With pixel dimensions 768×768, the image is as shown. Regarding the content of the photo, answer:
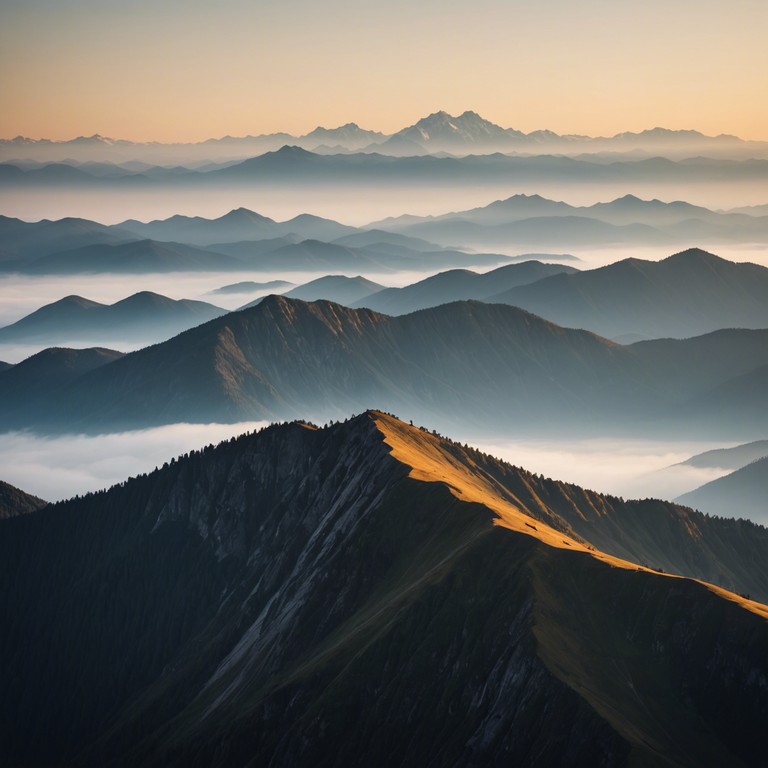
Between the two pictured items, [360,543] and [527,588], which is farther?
[360,543]

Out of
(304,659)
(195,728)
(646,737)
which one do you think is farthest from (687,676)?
(195,728)

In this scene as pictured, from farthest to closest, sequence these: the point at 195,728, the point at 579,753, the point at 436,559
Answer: the point at 195,728 → the point at 436,559 → the point at 579,753

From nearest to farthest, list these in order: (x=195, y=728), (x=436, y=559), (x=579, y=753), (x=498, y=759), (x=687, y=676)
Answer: (x=579, y=753), (x=498, y=759), (x=687, y=676), (x=436, y=559), (x=195, y=728)

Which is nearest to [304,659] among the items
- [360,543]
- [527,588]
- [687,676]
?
[360,543]

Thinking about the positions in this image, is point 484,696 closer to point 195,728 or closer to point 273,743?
point 273,743

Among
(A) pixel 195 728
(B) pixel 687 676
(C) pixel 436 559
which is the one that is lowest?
(A) pixel 195 728

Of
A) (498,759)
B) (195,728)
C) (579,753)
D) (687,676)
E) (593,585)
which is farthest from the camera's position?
(195,728)

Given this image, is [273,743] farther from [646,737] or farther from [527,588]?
[646,737]

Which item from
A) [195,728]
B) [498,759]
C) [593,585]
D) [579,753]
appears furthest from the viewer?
[195,728]

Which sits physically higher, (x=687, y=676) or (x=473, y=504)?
(x=473, y=504)
